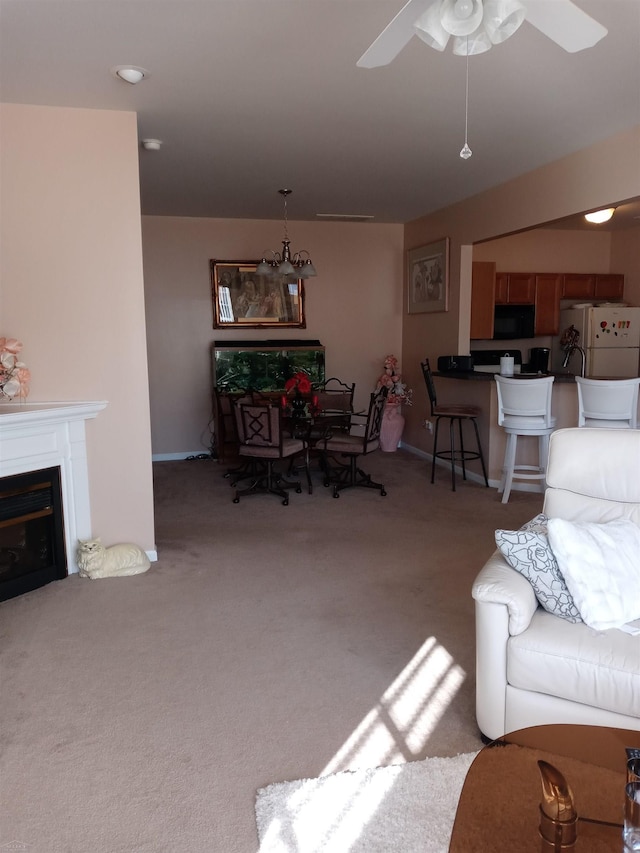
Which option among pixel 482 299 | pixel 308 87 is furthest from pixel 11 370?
pixel 482 299

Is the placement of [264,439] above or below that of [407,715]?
above

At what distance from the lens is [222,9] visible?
94.6 inches

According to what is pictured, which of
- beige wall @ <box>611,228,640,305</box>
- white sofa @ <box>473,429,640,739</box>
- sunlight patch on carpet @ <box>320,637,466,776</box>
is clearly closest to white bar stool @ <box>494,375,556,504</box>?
sunlight patch on carpet @ <box>320,637,466,776</box>

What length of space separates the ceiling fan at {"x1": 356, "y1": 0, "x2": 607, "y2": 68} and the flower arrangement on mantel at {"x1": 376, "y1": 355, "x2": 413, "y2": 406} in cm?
529

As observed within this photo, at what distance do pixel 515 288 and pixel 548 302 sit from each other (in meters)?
0.49

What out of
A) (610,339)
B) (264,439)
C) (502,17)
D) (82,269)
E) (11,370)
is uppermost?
(502,17)

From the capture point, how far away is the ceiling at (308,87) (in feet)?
8.20

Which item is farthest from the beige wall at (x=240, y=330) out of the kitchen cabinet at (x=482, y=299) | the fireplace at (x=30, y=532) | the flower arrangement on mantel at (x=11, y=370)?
the flower arrangement on mantel at (x=11, y=370)

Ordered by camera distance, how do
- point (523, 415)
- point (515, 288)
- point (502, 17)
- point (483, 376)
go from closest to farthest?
1. point (502, 17)
2. point (523, 415)
3. point (483, 376)
4. point (515, 288)

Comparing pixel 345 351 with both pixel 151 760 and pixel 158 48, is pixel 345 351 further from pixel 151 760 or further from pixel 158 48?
pixel 151 760

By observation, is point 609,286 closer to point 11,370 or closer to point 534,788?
point 11,370

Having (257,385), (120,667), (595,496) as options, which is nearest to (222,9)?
(595,496)

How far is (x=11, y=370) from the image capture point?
10.9 feet

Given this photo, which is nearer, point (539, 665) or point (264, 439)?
point (539, 665)
